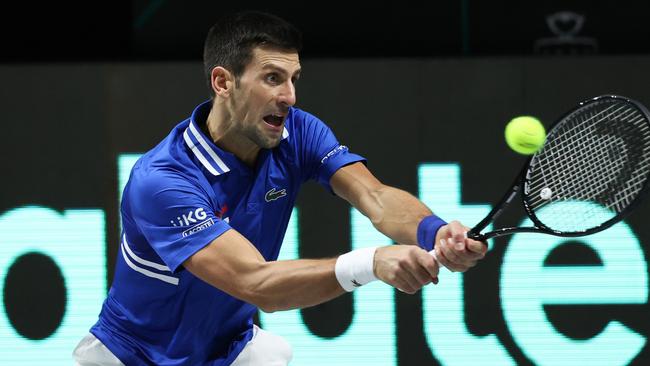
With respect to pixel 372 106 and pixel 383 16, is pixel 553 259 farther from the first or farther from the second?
pixel 383 16

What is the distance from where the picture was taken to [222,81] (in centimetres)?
361

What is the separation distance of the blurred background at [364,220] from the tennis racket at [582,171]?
1.54 ft

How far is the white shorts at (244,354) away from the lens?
12.2 feet

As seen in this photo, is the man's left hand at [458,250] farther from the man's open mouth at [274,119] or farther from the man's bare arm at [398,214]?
the man's open mouth at [274,119]

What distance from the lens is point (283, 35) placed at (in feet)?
11.6

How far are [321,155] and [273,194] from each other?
0.77 ft

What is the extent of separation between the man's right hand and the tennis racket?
0.55 feet

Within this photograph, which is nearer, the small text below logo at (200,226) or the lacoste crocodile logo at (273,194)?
the small text below logo at (200,226)

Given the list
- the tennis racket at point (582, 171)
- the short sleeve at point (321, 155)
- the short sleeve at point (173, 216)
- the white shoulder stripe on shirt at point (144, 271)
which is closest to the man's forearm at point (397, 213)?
the short sleeve at point (321, 155)

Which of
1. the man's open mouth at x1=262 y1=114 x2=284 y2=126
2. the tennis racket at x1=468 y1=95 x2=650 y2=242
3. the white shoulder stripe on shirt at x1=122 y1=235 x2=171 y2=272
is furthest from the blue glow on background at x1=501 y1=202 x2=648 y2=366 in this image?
the white shoulder stripe on shirt at x1=122 y1=235 x2=171 y2=272

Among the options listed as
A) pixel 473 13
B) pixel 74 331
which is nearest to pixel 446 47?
pixel 473 13

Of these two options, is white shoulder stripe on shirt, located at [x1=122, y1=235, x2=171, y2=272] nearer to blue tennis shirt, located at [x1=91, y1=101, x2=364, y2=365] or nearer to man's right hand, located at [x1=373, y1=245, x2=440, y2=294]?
blue tennis shirt, located at [x1=91, y1=101, x2=364, y2=365]

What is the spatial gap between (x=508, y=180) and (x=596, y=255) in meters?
0.56

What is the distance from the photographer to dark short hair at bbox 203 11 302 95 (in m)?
3.52
